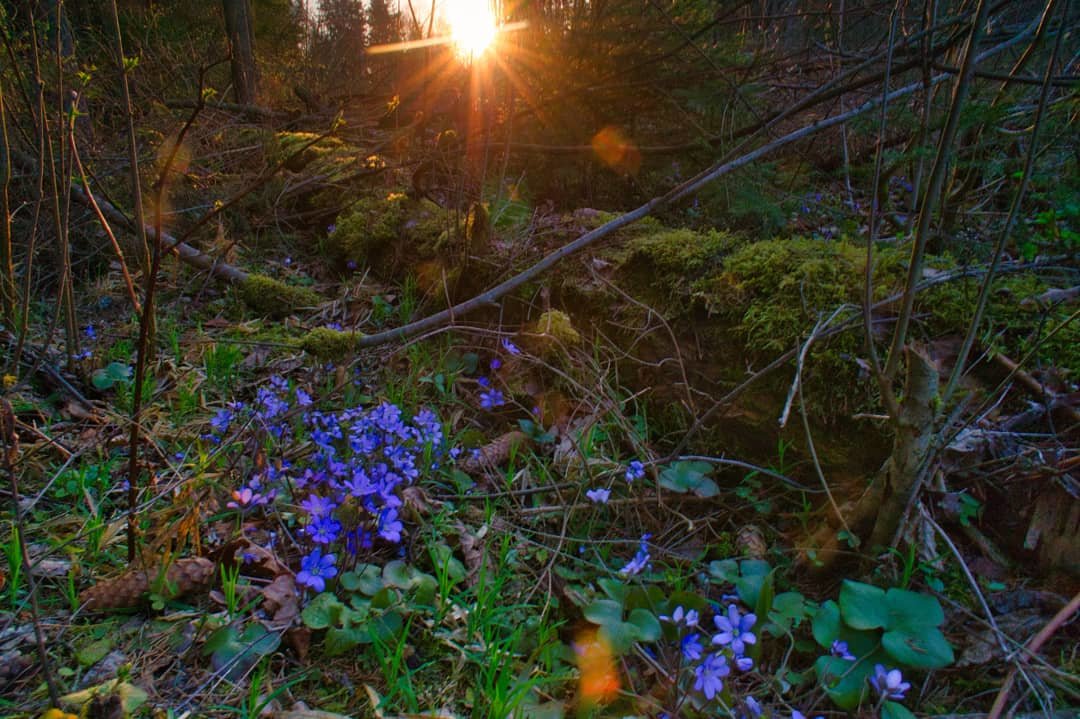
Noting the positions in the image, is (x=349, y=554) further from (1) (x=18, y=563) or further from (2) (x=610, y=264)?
(2) (x=610, y=264)

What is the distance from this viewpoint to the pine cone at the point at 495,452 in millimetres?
2354

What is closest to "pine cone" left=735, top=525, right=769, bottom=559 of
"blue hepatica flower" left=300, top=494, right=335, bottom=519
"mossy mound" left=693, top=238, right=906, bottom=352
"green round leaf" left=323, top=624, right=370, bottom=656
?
"mossy mound" left=693, top=238, right=906, bottom=352

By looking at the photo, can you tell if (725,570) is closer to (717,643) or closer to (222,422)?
(717,643)

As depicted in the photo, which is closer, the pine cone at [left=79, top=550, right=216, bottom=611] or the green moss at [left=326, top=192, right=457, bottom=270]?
the pine cone at [left=79, top=550, right=216, bottom=611]

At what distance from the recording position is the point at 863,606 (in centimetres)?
150

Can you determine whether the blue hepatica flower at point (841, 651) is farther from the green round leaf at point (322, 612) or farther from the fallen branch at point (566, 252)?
the fallen branch at point (566, 252)

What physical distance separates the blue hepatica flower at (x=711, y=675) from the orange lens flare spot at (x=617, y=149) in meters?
3.41

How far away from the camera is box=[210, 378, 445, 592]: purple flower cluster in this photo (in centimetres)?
161

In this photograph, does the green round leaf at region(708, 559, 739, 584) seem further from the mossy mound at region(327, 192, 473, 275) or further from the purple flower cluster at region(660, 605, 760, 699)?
the mossy mound at region(327, 192, 473, 275)

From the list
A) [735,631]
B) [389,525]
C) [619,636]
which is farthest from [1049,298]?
[389,525]

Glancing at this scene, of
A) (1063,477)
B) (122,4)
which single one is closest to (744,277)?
(1063,477)

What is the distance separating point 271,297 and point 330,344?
3.81 ft

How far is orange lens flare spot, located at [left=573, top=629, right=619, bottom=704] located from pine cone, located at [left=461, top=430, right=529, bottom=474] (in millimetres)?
933

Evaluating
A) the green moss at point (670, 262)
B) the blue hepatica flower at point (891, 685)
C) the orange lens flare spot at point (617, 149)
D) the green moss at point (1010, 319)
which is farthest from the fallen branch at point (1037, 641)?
the orange lens flare spot at point (617, 149)
